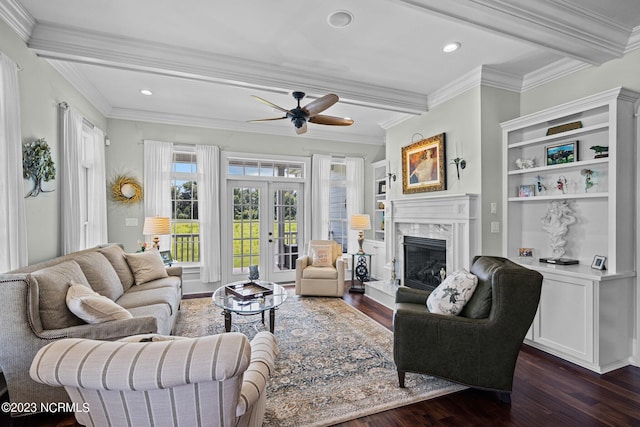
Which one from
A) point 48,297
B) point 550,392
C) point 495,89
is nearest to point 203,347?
point 48,297

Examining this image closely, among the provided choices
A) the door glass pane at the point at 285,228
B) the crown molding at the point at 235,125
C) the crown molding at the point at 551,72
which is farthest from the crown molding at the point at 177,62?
the door glass pane at the point at 285,228

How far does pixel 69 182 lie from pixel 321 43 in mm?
2861

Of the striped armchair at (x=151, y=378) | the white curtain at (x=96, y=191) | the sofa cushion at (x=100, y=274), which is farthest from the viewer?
the white curtain at (x=96, y=191)

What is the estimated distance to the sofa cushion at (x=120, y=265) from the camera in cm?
336

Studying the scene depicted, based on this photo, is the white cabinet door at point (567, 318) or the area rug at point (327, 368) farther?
the white cabinet door at point (567, 318)

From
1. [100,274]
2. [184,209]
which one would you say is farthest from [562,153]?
[184,209]

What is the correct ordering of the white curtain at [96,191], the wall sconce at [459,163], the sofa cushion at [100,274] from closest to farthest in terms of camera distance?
the sofa cushion at [100,274] → the wall sconce at [459,163] → the white curtain at [96,191]

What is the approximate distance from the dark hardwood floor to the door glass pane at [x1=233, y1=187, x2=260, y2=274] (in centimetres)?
352

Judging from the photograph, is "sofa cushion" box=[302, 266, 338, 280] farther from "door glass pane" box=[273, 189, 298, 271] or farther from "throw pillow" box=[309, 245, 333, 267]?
"door glass pane" box=[273, 189, 298, 271]

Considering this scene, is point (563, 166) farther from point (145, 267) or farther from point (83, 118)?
point (83, 118)

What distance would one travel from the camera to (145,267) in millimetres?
3707

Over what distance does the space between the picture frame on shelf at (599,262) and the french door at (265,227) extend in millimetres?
4159

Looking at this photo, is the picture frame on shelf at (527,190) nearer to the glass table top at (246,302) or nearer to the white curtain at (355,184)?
the glass table top at (246,302)

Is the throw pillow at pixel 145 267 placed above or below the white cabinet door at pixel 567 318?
above
